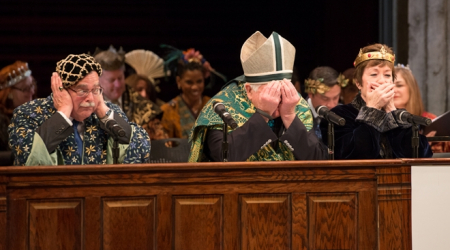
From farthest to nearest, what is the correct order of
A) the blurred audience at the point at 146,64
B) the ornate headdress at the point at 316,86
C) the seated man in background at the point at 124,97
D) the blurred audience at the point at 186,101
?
1. the blurred audience at the point at 146,64
2. the blurred audience at the point at 186,101
3. the seated man in background at the point at 124,97
4. the ornate headdress at the point at 316,86

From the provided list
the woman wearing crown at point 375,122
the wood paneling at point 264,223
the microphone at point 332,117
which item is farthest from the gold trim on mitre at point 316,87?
the wood paneling at point 264,223

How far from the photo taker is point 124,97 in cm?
604

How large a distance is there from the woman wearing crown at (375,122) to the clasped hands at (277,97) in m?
0.44

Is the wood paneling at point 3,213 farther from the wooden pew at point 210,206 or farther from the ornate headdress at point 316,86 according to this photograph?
the ornate headdress at point 316,86

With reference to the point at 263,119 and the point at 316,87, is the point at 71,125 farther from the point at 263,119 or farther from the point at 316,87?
the point at 316,87

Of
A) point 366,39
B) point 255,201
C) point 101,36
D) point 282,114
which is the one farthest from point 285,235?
point 101,36

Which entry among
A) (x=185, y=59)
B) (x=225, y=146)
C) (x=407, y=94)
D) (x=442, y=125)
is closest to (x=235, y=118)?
(x=225, y=146)

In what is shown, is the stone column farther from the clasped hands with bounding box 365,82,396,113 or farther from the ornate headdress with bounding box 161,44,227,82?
the clasped hands with bounding box 365,82,396,113

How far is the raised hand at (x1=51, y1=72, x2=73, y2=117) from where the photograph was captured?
360 cm

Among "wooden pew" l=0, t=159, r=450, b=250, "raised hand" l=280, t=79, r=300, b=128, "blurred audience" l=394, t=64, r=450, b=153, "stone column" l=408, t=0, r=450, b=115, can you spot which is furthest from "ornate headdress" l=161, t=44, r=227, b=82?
"wooden pew" l=0, t=159, r=450, b=250

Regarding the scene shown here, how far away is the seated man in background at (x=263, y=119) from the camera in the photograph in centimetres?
351

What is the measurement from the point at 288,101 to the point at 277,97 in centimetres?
6

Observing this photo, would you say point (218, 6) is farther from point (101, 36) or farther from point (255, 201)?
point (255, 201)

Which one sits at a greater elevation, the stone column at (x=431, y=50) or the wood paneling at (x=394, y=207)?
the stone column at (x=431, y=50)
